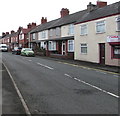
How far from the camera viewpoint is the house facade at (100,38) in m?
20.1

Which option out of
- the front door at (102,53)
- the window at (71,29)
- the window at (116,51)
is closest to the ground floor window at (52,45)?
the window at (71,29)

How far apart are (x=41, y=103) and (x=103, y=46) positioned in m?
16.2

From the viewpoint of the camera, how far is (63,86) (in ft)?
33.2

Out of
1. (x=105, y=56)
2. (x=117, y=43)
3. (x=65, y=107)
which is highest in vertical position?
(x=117, y=43)

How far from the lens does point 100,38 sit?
73.4ft

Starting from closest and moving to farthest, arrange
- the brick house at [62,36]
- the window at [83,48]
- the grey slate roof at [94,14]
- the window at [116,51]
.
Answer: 1. the window at [116,51]
2. the grey slate roof at [94,14]
3. the window at [83,48]
4. the brick house at [62,36]

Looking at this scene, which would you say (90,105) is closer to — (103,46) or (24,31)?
(103,46)

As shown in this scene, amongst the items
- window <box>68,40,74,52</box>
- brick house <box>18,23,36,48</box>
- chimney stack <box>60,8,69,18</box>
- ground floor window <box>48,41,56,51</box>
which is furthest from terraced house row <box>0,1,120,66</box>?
brick house <box>18,23,36,48</box>

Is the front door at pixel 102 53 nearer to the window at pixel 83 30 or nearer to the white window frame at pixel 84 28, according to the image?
the white window frame at pixel 84 28

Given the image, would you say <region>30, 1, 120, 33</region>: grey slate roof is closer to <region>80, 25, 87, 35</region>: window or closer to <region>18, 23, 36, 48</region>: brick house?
<region>80, 25, 87, 35</region>: window

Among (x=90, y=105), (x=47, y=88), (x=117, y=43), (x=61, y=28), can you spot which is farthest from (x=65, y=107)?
(x=61, y=28)

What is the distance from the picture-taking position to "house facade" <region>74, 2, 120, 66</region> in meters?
20.1

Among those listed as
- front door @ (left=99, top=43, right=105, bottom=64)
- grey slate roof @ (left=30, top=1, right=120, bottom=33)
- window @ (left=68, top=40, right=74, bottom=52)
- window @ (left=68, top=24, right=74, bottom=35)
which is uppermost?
grey slate roof @ (left=30, top=1, right=120, bottom=33)

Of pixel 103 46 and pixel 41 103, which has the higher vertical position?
pixel 103 46
